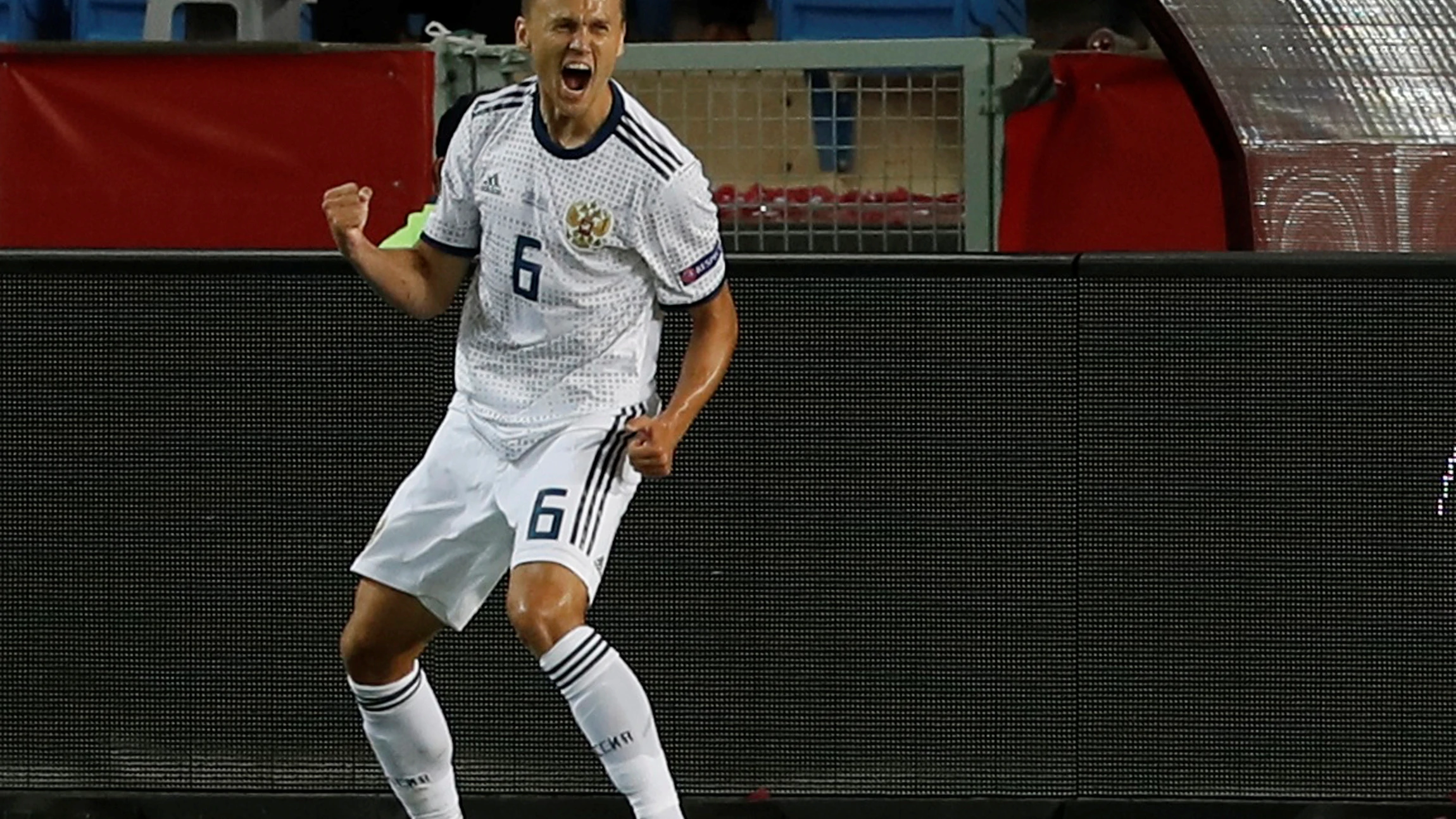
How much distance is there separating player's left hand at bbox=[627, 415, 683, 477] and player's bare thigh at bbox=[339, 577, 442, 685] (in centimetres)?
69

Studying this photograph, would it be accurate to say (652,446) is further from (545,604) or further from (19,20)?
(19,20)

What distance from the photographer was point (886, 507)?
646 cm

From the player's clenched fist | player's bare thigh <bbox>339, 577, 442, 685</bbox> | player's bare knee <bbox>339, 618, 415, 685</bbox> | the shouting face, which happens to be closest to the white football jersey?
the shouting face

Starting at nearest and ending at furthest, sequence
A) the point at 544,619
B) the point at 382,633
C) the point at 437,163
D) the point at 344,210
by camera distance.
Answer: the point at 544,619, the point at 344,210, the point at 382,633, the point at 437,163

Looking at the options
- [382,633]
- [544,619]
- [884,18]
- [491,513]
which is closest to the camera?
[544,619]

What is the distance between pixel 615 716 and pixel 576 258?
97 centimetres

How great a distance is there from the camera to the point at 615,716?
17.7 feet

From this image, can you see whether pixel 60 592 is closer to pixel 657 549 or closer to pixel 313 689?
pixel 313 689

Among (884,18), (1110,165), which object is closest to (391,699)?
(1110,165)

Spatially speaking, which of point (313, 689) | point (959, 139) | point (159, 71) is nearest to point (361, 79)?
point (159, 71)

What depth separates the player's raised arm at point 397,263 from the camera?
5508 mm

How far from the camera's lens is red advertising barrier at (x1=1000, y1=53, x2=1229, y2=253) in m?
8.29

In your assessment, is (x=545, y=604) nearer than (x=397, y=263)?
Yes

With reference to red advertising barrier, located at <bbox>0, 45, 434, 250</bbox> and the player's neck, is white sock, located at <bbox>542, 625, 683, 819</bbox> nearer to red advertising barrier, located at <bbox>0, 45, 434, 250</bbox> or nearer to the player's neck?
the player's neck
